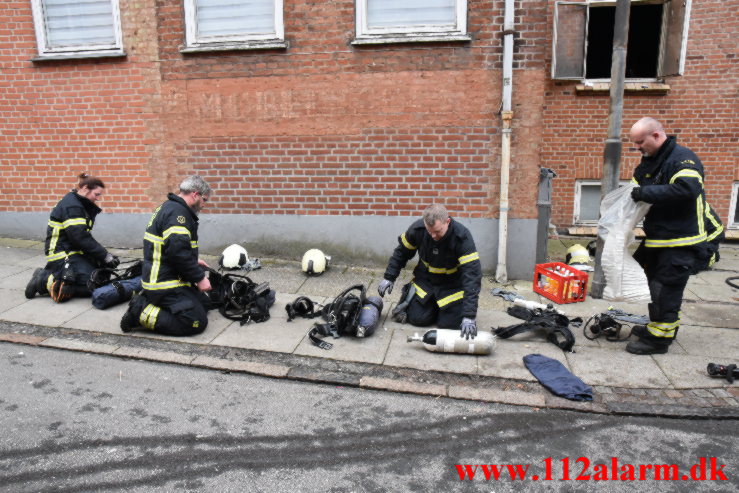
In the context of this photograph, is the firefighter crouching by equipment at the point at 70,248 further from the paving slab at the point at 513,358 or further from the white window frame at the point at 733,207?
the white window frame at the point at 733,207

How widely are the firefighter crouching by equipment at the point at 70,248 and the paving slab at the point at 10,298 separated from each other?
13 cm

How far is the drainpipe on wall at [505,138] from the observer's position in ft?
21.8

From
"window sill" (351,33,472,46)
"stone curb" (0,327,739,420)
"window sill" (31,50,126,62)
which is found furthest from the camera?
"window sill" (31,50,126,62)

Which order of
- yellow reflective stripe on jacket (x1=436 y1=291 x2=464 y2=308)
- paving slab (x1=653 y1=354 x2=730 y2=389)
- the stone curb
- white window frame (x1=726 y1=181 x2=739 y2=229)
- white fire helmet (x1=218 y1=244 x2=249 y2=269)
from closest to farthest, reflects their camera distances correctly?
the stone curb → paving slab (x1=653 y1=354 x2=730 y2=389) → yellow reflective stripe on jacket (x1=436 y1=291 x2=464 y2=308) → white fire helmet (x1=218 y1=244 x2=249 y2=269) → white window frame (x1=726 y1=181 x2=739 y2=229)

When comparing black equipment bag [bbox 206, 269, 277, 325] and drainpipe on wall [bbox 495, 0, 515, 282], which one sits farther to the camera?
drainpipe on wall [bbox 495, 0, 515, 282]

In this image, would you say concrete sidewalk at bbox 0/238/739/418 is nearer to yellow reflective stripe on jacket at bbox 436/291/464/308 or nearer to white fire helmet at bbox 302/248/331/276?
yellow reflective stripe on jacket at bbox 436/291/464/308

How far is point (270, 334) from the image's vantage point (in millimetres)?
5445

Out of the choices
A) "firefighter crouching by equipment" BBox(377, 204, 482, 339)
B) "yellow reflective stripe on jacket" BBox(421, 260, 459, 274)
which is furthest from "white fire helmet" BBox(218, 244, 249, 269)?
"yellow reflective stripe on jacket" BBox(421, 260, 459, 274)

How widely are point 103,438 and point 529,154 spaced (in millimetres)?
5740

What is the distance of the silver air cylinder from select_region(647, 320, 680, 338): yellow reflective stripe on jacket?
1.52 m

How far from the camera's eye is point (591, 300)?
6.63m

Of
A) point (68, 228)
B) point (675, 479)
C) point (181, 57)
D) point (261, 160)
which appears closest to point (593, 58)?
point (261, 160)

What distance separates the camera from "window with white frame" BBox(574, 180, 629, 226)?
9.45m

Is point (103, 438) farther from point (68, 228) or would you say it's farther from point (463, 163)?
point (463, 163)
